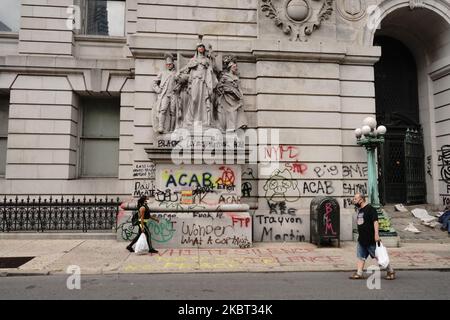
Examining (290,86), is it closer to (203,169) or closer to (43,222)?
(203,169)

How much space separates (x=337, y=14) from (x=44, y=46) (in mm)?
11940

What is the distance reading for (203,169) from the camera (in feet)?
38.1

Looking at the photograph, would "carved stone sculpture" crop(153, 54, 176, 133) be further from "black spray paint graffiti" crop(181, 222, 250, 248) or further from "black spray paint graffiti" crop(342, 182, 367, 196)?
"black spray paint graffiti" crop(342, 182, 367, 196)

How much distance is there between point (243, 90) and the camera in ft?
42.6

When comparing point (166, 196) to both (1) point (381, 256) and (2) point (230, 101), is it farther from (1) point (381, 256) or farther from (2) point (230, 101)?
(1) point (381, 256)

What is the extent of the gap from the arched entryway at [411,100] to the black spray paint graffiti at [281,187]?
17.5 feet

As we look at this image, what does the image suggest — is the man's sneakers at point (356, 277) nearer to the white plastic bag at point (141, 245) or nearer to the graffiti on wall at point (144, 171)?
the white plastic bag at point (141, 245)

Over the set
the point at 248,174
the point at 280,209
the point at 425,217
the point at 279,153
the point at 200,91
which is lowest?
the point at 425,217

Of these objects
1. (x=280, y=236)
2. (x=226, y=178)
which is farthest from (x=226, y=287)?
(x=280, y=236)

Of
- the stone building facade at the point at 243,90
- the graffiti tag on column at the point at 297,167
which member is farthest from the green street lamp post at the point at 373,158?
the graffiti tag on column at the point at 297,167

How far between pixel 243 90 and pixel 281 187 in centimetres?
388

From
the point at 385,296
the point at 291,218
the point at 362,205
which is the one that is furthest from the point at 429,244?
the point at 385,296

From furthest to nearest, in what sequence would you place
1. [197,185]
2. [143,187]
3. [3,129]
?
[3,129] → [143,187] → [197,185]

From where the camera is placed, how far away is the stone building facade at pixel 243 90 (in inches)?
496
